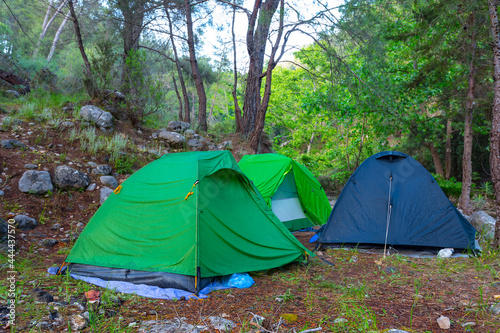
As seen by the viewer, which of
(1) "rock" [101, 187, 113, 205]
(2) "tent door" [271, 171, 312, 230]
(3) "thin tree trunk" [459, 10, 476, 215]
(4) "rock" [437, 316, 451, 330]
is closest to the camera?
(4) "rock" [437, 316, 451, 330]

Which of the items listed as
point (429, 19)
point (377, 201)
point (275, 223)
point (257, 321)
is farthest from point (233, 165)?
point (429, 19)

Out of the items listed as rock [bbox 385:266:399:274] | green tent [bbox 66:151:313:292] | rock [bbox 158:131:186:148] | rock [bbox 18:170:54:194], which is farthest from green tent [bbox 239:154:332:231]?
rock [bbox 18:170:54:194]

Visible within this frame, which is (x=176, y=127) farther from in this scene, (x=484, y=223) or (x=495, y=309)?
(x=495, y=309)

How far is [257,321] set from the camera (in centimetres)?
267

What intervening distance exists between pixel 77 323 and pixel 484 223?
6.64 meters

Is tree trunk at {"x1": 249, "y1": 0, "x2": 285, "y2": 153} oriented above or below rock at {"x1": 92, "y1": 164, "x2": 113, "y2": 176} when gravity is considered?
above

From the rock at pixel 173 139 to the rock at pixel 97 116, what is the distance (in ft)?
4.58

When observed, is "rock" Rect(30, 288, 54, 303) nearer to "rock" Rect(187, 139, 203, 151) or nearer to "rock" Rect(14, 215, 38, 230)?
"rock" Rect(14, 215, 38, 230)

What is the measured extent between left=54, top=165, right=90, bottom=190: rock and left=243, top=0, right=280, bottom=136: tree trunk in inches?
219

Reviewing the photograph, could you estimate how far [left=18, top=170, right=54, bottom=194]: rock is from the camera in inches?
208

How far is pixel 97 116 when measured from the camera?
7.71m

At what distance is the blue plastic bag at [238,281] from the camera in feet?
11.7

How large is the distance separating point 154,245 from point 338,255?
9.11 ft

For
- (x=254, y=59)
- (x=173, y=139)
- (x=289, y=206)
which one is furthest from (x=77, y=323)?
(x=254, y=59)
